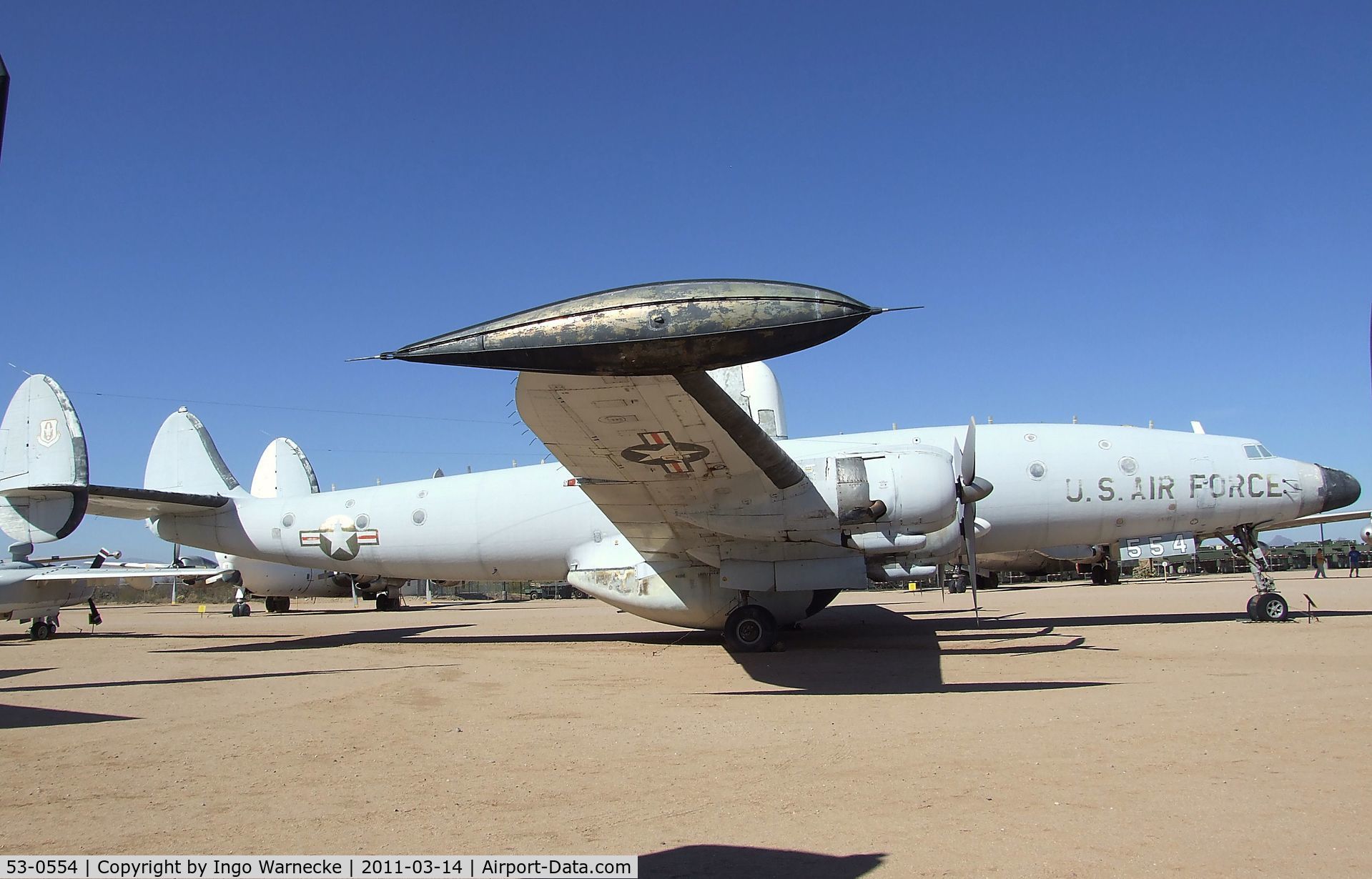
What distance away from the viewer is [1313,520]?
69.5ft

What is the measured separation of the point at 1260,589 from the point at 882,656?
8.03m

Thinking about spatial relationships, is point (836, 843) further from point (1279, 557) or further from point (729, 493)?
point (1279, 557)

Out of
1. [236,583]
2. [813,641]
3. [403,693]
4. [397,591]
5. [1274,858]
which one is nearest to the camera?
[1274,858]

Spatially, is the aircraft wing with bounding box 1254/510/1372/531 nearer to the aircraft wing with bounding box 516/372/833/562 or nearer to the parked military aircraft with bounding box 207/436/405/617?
the aircraft wing with bounding box 516/372/833/562

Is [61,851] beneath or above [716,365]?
beneath

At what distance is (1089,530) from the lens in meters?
14.2

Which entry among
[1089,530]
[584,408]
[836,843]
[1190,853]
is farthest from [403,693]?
[1089,530]

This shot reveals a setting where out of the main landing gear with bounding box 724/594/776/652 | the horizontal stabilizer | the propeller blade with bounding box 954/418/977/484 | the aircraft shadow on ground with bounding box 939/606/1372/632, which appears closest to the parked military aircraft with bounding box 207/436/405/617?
the horizontal stabilizer

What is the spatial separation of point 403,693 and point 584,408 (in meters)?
4.26

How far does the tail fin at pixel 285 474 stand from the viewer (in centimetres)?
2656

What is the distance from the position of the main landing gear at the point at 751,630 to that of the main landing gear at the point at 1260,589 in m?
8.78
